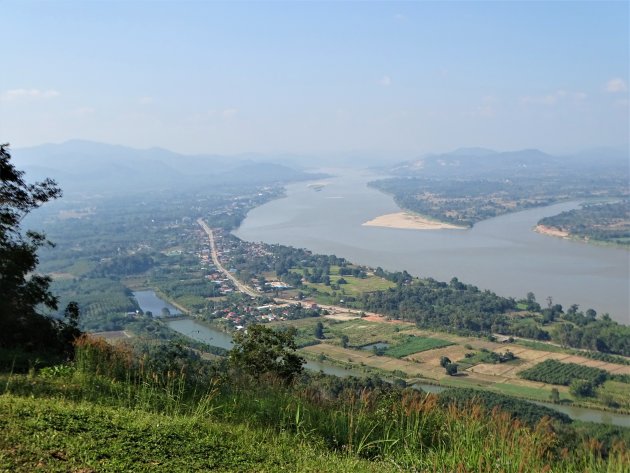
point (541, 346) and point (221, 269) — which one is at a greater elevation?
point (221, 269)

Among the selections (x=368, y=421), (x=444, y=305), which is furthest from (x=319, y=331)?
(x=368, y=421)

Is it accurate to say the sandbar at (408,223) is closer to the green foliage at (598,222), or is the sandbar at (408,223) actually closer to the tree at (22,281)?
the green foliage at (598,222)

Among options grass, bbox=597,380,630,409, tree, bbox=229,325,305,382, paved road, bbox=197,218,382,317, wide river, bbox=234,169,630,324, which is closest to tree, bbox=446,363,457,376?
grass, bbox=597,380,630,409

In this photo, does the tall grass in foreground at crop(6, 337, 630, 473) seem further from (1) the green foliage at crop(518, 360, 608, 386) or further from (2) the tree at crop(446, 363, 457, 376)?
(1) the green foliage at crop(518, 360, 608, 386)

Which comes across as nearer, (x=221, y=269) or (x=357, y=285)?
(x=357, y=285)

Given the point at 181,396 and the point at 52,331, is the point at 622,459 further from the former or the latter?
the point at 52,331

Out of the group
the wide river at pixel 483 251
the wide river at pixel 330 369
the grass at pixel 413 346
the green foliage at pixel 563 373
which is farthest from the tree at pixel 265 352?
the wide river at pixel 483 251

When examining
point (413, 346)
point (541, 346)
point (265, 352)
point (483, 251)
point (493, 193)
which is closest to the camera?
point (265, 352)

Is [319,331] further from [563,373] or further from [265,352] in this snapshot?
[265,352]
